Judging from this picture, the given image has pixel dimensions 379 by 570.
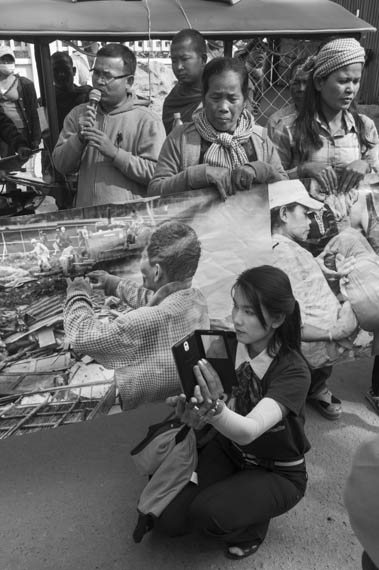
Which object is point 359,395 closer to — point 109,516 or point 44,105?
point 109,516

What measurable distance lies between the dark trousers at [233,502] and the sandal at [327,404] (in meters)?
0.88

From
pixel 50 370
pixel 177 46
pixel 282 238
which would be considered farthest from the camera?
pixel 177 46

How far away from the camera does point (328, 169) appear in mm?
2588

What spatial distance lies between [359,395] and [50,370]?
1.78 metres

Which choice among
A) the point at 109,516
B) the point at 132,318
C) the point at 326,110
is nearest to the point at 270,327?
the point at 132,318

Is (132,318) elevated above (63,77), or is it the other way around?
(63,77)

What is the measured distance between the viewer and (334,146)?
9.23 ft

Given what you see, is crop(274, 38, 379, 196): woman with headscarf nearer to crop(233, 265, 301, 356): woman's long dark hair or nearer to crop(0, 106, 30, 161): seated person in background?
crop(233, 265, 301, 356): woman's long dark hair

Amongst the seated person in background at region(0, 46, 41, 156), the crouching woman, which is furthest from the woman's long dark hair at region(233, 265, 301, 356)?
the seated person in background at region(0, 46, 41, 156)

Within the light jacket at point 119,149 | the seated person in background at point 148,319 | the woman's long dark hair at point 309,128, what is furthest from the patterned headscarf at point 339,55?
the seated person in background at point 148,319

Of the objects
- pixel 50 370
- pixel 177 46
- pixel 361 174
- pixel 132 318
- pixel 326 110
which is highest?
pixel 177 46

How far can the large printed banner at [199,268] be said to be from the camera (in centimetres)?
218

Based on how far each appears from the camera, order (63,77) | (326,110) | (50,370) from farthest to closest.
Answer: (63,77)
(326,110)
(50,370)

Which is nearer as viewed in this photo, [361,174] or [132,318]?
[132,318]
